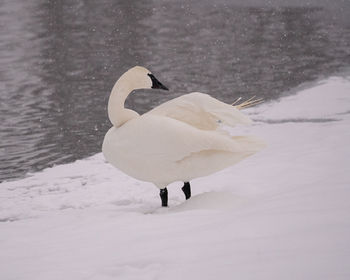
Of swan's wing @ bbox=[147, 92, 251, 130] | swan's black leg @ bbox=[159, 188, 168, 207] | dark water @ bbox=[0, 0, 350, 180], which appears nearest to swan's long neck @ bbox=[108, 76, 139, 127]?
swan's wing @ bbox=[147, 92, 251, 130]

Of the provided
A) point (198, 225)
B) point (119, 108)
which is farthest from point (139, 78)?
point (198, 225)

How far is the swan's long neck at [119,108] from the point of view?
16.0 ft

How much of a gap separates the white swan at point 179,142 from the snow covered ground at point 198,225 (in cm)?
28

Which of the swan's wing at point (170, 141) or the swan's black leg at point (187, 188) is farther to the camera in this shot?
the swan's black leg at point (187, 188)

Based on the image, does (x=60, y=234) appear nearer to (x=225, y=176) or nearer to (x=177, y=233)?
(x=177, y=233)

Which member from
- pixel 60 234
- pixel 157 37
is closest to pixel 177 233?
pixel 60 234

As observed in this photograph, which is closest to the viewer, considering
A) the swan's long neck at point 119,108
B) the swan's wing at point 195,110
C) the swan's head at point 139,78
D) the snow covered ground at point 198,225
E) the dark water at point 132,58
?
the snow covered ground at point 198,225

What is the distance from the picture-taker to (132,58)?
580 inches

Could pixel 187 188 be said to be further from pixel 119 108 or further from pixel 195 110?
pixel 119 108

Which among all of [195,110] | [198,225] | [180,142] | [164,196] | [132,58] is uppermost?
[132,58]

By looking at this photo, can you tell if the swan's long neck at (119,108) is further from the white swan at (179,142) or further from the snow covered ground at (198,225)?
the snow covered ground at (198,225)

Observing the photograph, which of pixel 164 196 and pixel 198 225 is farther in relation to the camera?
pixel 164 196

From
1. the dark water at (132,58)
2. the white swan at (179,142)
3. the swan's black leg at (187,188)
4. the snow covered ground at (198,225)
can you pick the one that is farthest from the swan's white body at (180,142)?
the dark water at (132,58)

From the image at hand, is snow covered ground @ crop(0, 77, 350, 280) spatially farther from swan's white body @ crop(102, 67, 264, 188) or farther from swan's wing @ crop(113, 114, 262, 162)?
swan's wing @ crop(113, 114, 262, 162)
